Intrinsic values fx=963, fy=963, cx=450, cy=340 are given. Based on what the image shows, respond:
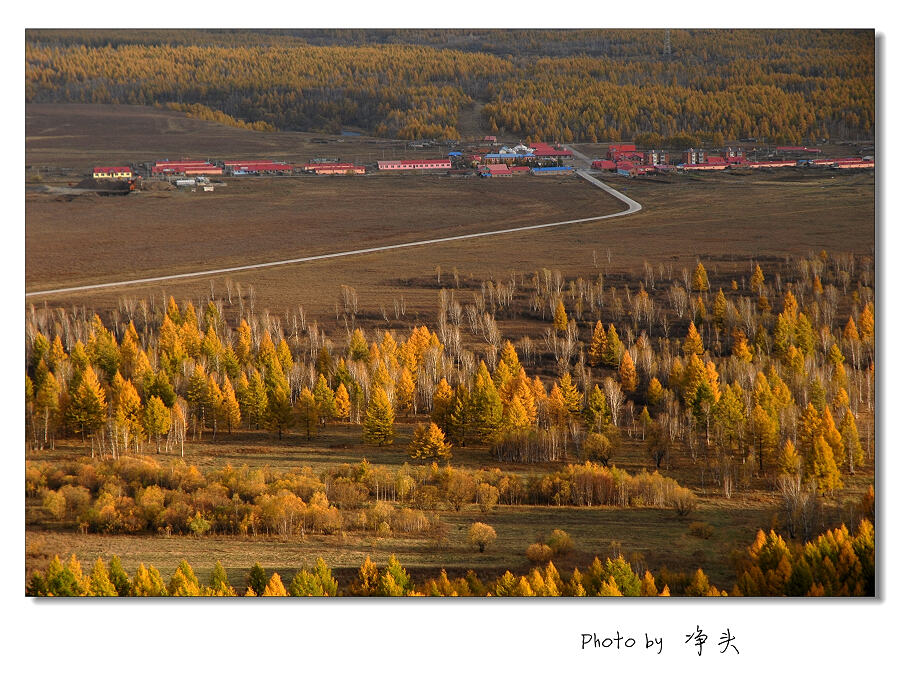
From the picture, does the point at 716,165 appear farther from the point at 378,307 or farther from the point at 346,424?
the point at 346,424

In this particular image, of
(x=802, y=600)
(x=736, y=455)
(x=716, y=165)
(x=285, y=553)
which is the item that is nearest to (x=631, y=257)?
(x=716, y=165)

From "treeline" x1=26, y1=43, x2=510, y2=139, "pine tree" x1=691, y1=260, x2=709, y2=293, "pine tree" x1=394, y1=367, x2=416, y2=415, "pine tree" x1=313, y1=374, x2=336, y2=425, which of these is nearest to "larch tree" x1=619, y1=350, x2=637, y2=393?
"pine tree" x1=691, y1=260, x2=709, y2=293

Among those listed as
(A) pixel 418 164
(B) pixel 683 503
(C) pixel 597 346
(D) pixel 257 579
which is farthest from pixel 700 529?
(A) pixel 418 164

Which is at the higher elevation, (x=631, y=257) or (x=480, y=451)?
(x=631, y=257)

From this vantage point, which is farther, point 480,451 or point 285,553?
point 480,451

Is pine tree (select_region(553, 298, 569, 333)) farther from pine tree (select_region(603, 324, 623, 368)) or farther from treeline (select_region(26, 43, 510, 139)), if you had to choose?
treeline (select_region(26, 43, 510, 139))
